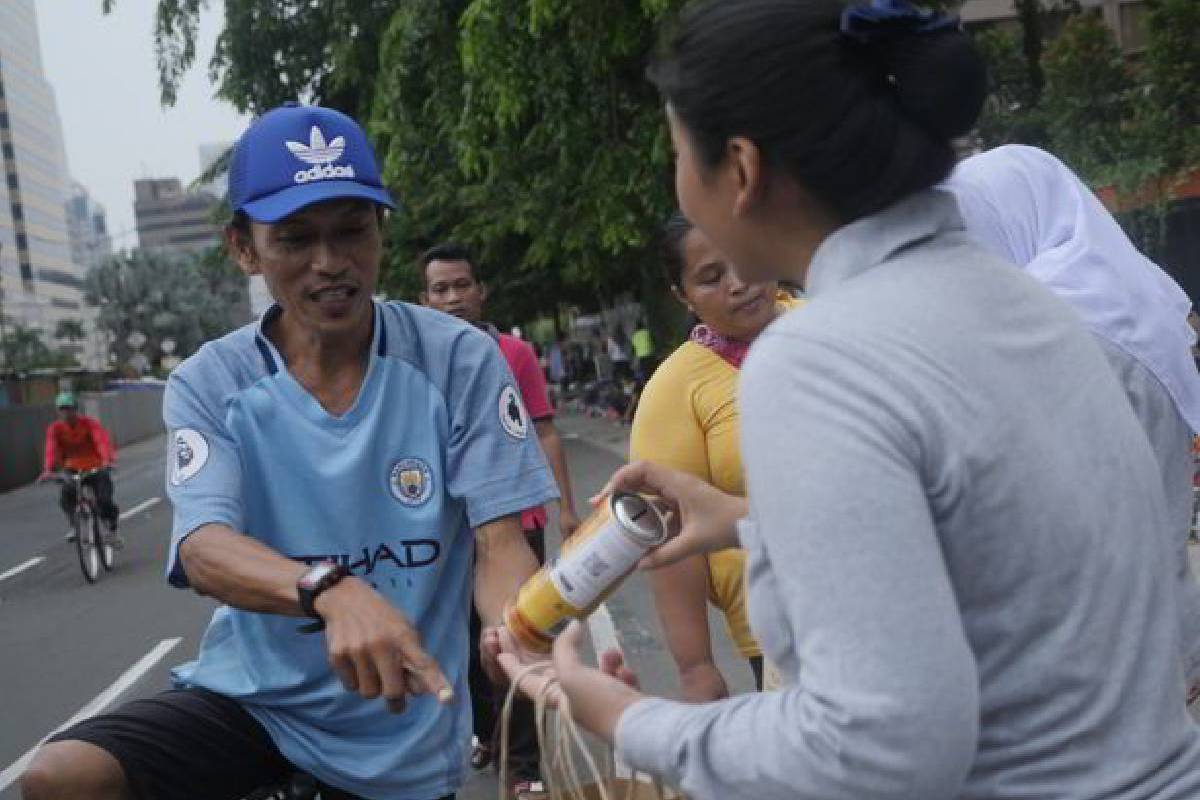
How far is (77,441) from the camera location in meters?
14.4

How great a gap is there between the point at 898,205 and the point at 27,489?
2835 cm

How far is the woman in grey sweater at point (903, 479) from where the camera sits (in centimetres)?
117

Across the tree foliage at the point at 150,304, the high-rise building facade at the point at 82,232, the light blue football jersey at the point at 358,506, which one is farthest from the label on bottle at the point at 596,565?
the high-rise building facade at the point at 82,232

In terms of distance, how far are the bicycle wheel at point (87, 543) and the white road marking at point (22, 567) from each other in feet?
4.03

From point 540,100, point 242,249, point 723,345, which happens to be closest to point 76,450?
point 540,100

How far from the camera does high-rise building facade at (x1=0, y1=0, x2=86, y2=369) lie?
116 meters

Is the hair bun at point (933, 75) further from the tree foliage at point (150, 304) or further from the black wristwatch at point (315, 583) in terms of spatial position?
the tree foliage at point (150, 304)

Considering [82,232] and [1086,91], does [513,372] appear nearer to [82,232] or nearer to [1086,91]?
[1086,91]

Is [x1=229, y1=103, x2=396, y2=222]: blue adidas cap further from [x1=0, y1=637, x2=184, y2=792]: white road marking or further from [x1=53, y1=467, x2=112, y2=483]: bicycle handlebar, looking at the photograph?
[x1=53, y1=467, x2=112, y2=483]: bicycle handlebar

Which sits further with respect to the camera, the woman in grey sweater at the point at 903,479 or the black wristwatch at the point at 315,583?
the black wristwatch at the point at 315,583

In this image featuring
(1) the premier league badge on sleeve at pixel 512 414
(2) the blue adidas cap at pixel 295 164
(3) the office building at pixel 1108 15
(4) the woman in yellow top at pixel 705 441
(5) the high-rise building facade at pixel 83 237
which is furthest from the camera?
(5) the high-rise building facade at pixel 83 237

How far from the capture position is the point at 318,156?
7.79 ft

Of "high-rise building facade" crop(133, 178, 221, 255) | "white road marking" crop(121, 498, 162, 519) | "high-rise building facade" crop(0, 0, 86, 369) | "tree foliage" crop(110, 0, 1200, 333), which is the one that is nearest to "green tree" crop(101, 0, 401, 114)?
"tree foliage" crop(110, 0, 1200, 333)

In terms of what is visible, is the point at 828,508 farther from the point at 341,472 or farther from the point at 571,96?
the point at 571,96
